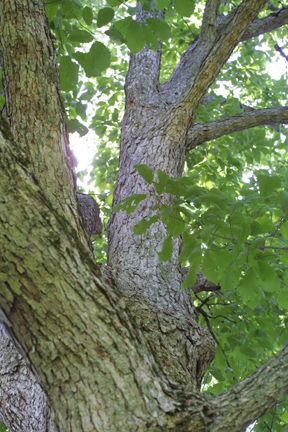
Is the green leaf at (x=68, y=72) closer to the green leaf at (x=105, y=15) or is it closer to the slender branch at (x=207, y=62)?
the green leaf at (x=105, y=15)

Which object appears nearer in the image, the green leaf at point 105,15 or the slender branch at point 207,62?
the green leaf at point 105,15

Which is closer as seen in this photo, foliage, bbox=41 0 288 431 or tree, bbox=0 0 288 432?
tree, bbox=0 0 288 432

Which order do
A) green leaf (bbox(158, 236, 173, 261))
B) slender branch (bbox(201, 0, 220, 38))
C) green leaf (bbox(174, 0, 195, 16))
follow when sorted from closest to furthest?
green leaf (bbox(158, 236, 173, 261)) < green leaf (bbox(174, 0, 195, 16)) < slender branch (bbox(201, 0, 220, 38))

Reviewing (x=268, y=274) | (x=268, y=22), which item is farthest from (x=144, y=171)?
(x=268, y=22)

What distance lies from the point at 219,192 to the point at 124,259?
2.19 ft

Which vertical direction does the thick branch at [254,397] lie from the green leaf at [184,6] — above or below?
below

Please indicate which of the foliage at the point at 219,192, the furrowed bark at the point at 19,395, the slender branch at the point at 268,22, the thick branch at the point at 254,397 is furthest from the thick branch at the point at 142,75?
the thick branch at the point at 254,397

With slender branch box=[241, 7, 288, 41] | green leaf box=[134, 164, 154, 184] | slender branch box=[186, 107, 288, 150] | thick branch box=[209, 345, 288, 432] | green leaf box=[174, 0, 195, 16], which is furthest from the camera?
slender branch box=[241, 7, 288, 41]

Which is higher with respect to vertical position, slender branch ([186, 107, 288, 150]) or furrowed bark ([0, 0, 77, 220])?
slender branch ([186, 107, 288, 150])

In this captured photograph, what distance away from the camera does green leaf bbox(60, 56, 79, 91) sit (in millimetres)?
2402

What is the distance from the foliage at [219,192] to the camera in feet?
6.69

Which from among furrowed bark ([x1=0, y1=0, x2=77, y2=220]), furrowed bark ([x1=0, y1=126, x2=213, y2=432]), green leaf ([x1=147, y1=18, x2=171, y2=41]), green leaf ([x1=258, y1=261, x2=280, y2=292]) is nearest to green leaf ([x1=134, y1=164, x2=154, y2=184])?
furrowed bark ([x1=0, y1=0, x2=77, y2=220])

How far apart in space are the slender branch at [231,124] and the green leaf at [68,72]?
1125 mm

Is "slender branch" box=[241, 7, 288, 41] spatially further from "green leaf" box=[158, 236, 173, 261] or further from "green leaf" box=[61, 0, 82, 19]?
"green leaf" box=[158, 236, 173, 261]
